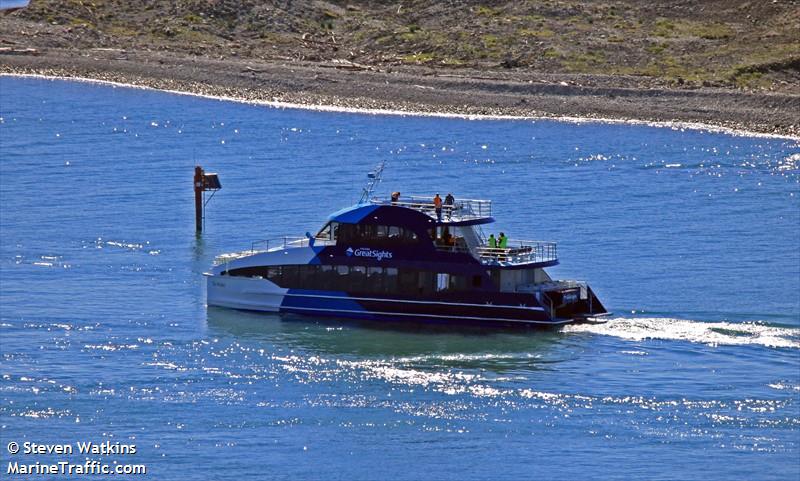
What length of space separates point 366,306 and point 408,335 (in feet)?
6.43

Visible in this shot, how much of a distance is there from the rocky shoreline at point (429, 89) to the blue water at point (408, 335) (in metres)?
9.03

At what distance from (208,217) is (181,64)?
134 ft

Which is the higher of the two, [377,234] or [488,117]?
[488,117]

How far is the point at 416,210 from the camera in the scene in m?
55.4

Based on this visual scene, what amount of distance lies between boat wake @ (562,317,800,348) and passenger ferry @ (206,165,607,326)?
→ 0.97 metres

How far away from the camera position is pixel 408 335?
5478 centimetres

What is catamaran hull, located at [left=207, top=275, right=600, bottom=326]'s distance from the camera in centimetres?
5494

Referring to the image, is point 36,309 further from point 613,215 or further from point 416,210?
point 613,215

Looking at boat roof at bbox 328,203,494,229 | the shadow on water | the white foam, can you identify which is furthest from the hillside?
the shadow on water

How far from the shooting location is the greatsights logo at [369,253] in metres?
55.9

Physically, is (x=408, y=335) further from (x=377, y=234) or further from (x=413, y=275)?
(x=377, y=234)

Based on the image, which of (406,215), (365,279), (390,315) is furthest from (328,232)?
(390,315)

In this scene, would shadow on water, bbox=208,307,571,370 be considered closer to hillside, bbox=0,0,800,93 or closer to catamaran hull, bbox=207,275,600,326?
catamaran hull, bbox=207,275,600,326

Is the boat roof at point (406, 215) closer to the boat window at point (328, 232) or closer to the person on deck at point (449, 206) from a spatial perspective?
the person on deck at point (449, 206)
